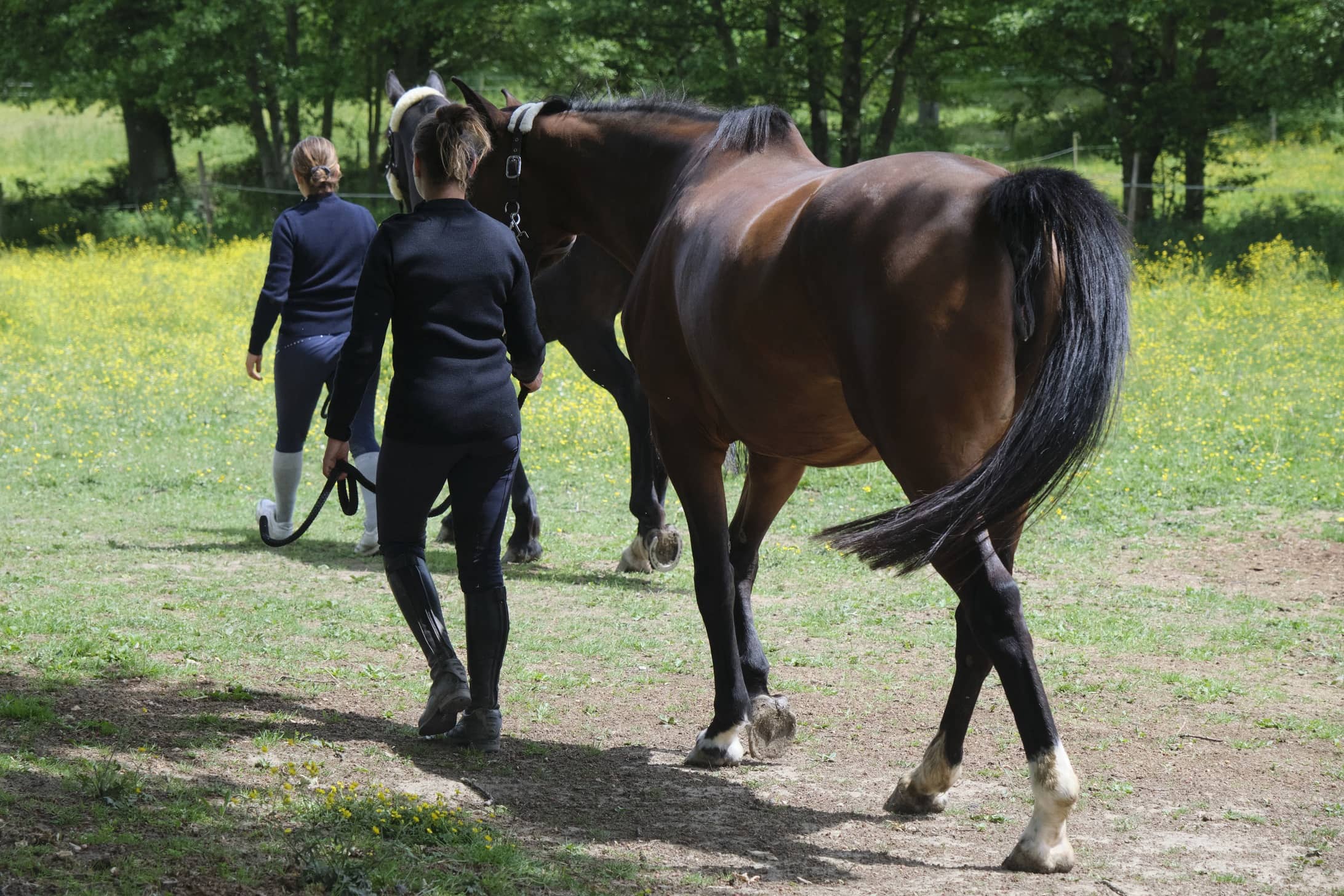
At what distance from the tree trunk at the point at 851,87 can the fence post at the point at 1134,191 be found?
4901mm

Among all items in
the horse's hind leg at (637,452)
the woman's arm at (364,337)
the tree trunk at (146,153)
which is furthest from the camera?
the tree trunk at (146,153)

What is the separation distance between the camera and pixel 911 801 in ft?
12.3

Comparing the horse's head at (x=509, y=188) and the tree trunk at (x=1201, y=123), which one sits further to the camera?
the tree trunk at (x=1201, y=123)

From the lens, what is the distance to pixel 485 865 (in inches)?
121

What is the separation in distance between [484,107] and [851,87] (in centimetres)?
1959

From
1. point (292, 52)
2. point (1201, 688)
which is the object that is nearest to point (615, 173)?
point (1201, 688)

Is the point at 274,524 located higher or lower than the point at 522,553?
higher

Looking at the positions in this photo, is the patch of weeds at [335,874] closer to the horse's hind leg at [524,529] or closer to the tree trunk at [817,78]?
the horse's hind leg at [524,529]

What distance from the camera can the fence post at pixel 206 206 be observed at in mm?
23266

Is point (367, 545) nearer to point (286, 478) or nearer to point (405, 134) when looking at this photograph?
point (286, 478)

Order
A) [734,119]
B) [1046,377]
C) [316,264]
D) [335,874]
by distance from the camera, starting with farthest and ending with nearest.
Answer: [316,264]
[734,119]
[1046,377]
[335,874]

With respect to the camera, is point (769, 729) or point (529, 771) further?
point (769, 729)

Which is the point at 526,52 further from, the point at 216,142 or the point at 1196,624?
the point at 1196,624

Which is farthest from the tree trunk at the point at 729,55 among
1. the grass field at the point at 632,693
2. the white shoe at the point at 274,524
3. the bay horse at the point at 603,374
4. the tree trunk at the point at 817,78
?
the white shoe at the point at 274,524
